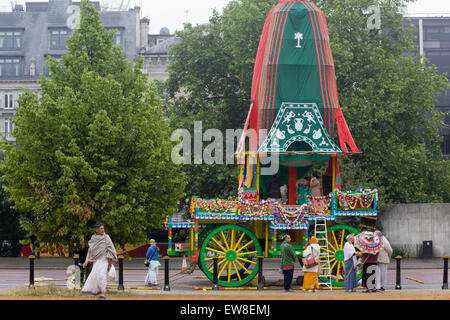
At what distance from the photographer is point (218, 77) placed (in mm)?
42500

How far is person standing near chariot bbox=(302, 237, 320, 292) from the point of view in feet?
70.8

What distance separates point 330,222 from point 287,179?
208cm

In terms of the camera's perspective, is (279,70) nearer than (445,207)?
Yes

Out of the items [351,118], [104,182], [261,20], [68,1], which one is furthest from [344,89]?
[68,1]

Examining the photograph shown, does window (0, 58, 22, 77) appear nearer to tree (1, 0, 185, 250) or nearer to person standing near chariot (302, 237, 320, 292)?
tree (1, 0, 185, 250)

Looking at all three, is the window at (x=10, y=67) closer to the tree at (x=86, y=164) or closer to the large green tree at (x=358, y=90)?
the large green tree at (x=358, y=90)

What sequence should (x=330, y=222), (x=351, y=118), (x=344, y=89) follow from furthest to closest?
(x=344, y=89)
(x=351, y=118)
(x=330, y=222)

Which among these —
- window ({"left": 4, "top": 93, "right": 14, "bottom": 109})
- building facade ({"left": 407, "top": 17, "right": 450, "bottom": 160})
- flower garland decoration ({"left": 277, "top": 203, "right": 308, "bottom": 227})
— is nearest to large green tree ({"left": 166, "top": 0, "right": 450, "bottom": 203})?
flower garland decoration ({"left": 277, "top": 203, "right": 308, "bottom": 227})

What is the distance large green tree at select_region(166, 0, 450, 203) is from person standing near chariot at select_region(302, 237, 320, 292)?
15.0 metres

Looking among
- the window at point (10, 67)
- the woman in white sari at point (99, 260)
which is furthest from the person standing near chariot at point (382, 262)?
the window at point (10, 67)

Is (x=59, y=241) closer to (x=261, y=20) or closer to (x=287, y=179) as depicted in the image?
(x=287, y=179)

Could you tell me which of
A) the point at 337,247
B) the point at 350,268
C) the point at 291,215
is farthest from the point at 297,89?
the point at 350,268

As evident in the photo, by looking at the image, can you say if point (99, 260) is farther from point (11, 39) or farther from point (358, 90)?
point (11, 39)

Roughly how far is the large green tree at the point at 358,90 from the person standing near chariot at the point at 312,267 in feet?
49.2
